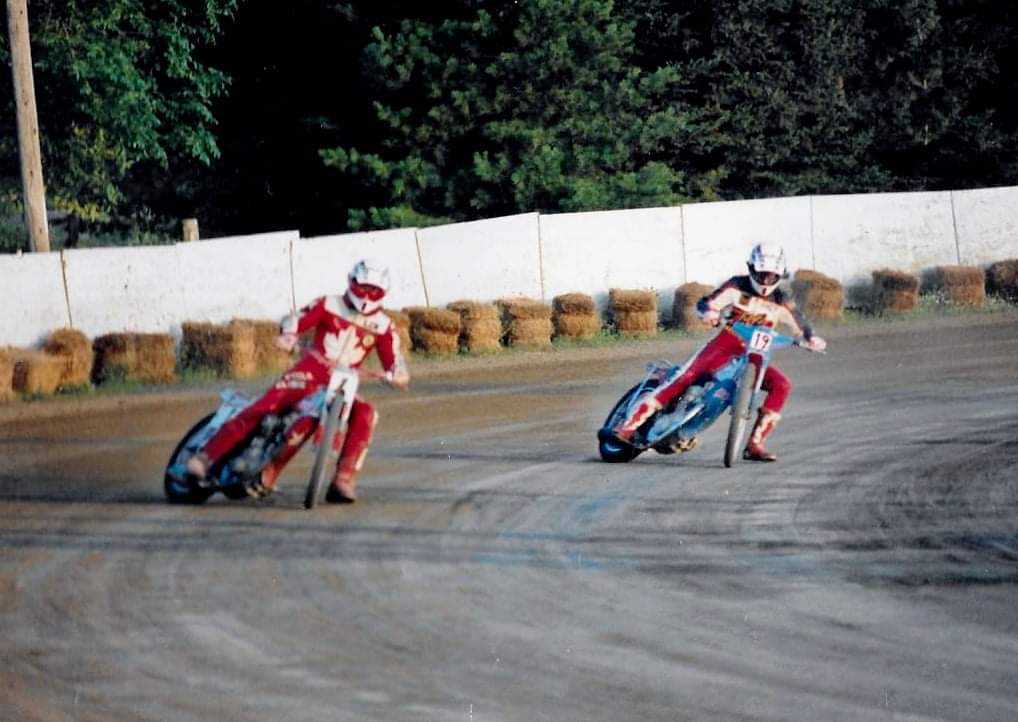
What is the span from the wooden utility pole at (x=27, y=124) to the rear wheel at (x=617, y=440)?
38.7 feet

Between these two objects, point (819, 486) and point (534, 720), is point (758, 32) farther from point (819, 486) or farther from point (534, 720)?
point (534, 720)

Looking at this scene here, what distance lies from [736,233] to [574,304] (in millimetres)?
4112

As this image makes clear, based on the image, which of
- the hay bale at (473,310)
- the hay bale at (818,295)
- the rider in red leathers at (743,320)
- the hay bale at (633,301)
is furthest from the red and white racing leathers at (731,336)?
the hay bale at (818,295)

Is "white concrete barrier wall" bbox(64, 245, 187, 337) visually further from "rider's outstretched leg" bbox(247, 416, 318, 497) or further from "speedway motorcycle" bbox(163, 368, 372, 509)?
"rider's outstretched leg" bbox(247, 416, 318, 497)

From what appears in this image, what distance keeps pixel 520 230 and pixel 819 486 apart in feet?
41.8

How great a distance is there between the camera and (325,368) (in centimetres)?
1340

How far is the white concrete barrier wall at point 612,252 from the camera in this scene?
88.9 ft

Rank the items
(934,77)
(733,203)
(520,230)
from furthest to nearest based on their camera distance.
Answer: (934,77) → (733,203) → (520,230)

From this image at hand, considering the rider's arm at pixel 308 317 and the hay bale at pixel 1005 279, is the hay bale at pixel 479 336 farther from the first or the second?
the rider's arm at pixel 308 317

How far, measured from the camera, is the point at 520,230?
26.7 meters

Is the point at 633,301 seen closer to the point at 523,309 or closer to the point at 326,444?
the point at 523,309

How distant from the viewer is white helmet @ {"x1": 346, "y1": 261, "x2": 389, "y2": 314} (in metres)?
13.4

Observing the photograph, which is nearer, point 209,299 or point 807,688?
point 807,688

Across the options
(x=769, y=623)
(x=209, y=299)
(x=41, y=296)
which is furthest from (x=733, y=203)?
(x=769, y=623)
